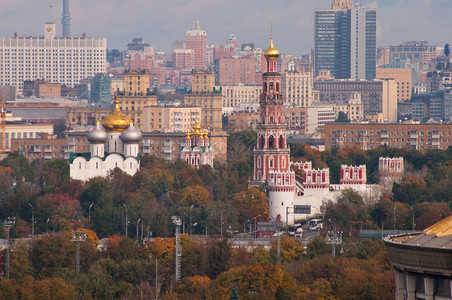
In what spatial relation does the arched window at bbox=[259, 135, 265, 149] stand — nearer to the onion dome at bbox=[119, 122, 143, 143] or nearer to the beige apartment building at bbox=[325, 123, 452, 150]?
the onion dome at bbox=[119, 122, 143, 143]

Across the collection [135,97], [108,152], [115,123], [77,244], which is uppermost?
[135,97]

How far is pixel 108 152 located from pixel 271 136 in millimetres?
9006

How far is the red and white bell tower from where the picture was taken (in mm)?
87562

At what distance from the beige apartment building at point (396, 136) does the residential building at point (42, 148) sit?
20.9 m

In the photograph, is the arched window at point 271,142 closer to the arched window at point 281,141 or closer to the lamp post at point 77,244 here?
the arched window at point 281,141

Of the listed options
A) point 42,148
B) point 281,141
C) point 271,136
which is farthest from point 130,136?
point 42,148

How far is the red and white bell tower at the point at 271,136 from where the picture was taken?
87562mm

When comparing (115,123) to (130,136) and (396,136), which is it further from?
(396,136)

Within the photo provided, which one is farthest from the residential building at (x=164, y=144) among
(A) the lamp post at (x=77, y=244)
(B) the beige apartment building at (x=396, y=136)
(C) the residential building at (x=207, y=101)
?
(A) the lamp post at (x=77, y=244)

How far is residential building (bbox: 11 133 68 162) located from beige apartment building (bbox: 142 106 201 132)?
1430 centimetres

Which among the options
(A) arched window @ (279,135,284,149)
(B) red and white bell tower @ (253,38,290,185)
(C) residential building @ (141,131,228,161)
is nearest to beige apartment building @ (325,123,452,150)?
(C) residential building @ (141,131,228,161)

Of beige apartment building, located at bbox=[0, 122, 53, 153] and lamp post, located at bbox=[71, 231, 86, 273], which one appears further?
beige apartment building, located at bbox=[0, 122, 53, 153]

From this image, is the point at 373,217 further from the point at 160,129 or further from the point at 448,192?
the point at 160,129

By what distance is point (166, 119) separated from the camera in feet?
461
